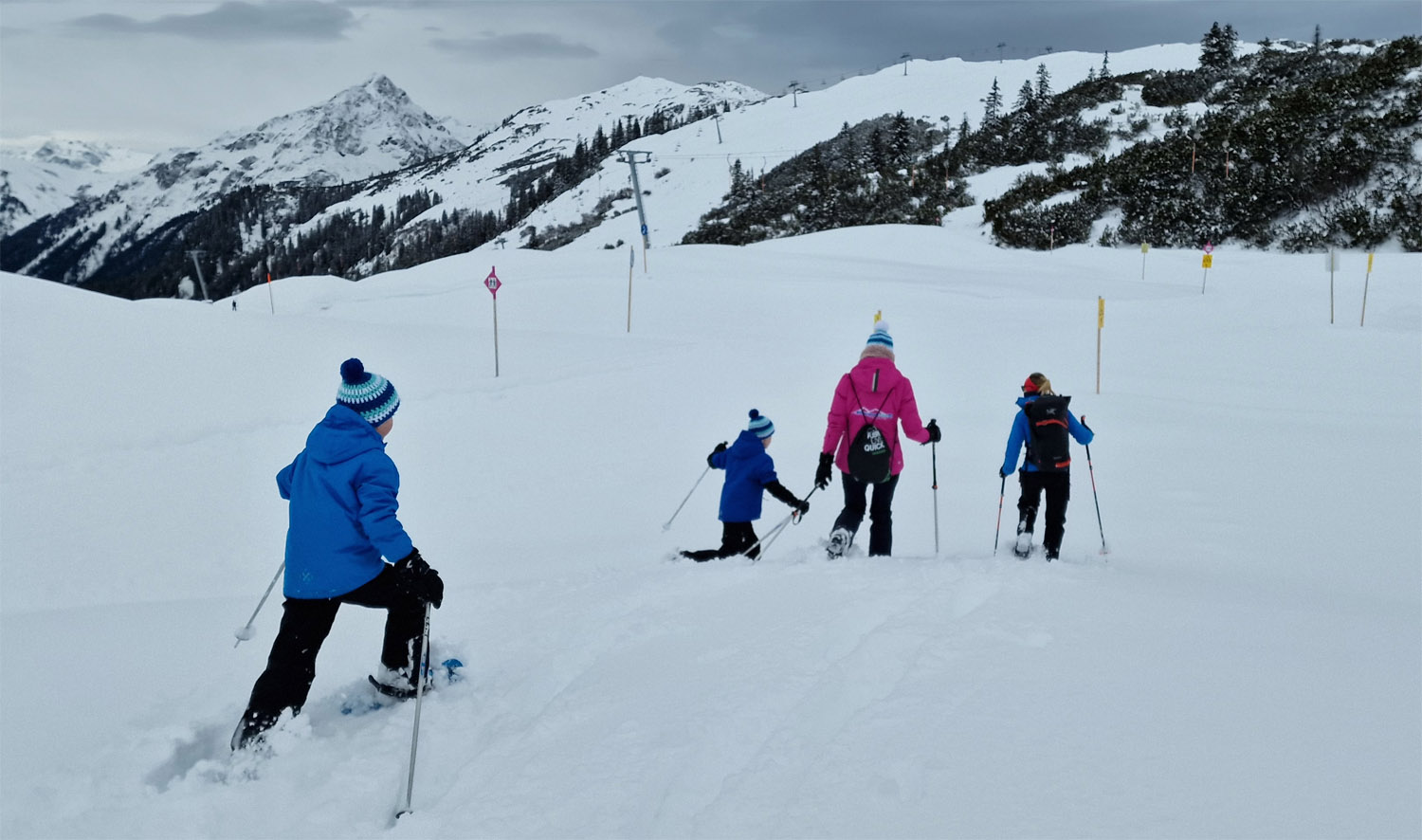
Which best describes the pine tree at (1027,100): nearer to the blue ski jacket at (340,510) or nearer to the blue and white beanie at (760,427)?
the blue and white beanie at (760,427)

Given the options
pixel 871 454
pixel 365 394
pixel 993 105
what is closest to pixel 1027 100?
pixel 993 105

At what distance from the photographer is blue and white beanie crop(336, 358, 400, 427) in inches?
142

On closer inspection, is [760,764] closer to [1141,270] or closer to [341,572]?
[341,572]

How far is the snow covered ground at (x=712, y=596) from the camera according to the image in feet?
8.99

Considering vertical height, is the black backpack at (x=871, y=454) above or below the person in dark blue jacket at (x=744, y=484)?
above

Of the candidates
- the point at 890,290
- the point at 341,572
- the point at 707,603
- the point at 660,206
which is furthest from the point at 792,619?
the point at 660,206

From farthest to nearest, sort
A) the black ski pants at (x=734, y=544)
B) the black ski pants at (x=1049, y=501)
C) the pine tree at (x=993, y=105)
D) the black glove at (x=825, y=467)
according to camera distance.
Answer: the pine tree at (x=993, y=105) → the black ski pants at (x=734, y=544) → the black ski pants at (x=1049, y=501) → the black glove at (x=825, y=467)

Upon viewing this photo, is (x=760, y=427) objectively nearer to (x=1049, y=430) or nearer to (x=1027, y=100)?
(x=1049, y=430)

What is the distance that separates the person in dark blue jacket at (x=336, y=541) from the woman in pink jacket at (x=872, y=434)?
318 cm

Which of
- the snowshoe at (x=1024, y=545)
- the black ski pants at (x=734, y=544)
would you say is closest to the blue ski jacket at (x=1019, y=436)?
the snowshoe at (x=1024, y=545)

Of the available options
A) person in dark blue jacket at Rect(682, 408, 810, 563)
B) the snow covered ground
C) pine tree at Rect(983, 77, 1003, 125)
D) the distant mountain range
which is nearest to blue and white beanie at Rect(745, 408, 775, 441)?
person in dark blue jacket at Rect(682, 408, 810, 563)

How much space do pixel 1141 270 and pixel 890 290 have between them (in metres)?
8.17

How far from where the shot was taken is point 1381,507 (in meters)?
7.48

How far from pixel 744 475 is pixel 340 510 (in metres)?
3.56
